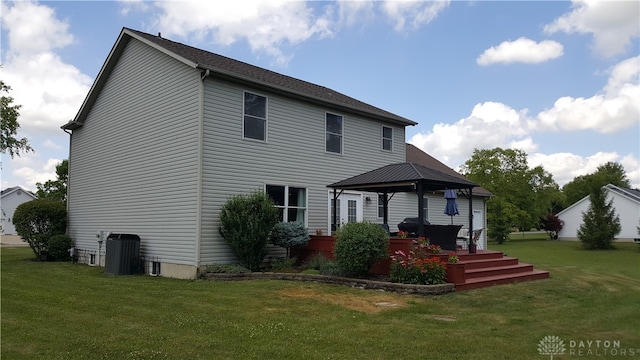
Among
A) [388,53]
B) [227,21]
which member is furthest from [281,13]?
[388,53]

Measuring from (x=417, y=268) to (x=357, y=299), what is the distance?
1811 mm

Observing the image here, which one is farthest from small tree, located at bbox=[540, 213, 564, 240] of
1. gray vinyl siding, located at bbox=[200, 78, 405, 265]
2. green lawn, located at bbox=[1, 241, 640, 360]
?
green lawn, located at bbox=[1, 241, 640, 360]

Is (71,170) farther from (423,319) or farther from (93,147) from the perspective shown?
(423,319)

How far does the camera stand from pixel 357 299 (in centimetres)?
896

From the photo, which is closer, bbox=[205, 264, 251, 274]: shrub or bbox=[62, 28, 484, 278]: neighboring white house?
bbox=[205, 264, 251, 274]: shrub

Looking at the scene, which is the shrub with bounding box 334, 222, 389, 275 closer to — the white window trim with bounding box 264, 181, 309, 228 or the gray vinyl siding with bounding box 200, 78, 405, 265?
the white window trim with bounding box 264, 181, 309, 228

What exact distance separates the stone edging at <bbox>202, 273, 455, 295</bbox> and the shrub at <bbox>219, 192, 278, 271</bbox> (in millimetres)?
798

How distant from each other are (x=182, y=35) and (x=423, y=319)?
49.0 feet

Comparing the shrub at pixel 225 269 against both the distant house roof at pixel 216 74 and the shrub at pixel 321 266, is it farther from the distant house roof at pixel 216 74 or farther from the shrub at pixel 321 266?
the distant house roof at pixel 216 74

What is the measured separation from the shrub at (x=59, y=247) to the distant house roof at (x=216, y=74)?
4.39m

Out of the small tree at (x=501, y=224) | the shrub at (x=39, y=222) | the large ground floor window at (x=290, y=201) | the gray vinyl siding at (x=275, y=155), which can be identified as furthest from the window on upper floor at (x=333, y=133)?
the small tree at (x=501, y=224)

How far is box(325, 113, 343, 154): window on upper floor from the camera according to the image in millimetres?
15728

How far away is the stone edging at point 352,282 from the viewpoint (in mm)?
9578

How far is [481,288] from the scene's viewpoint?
34.7 feet
